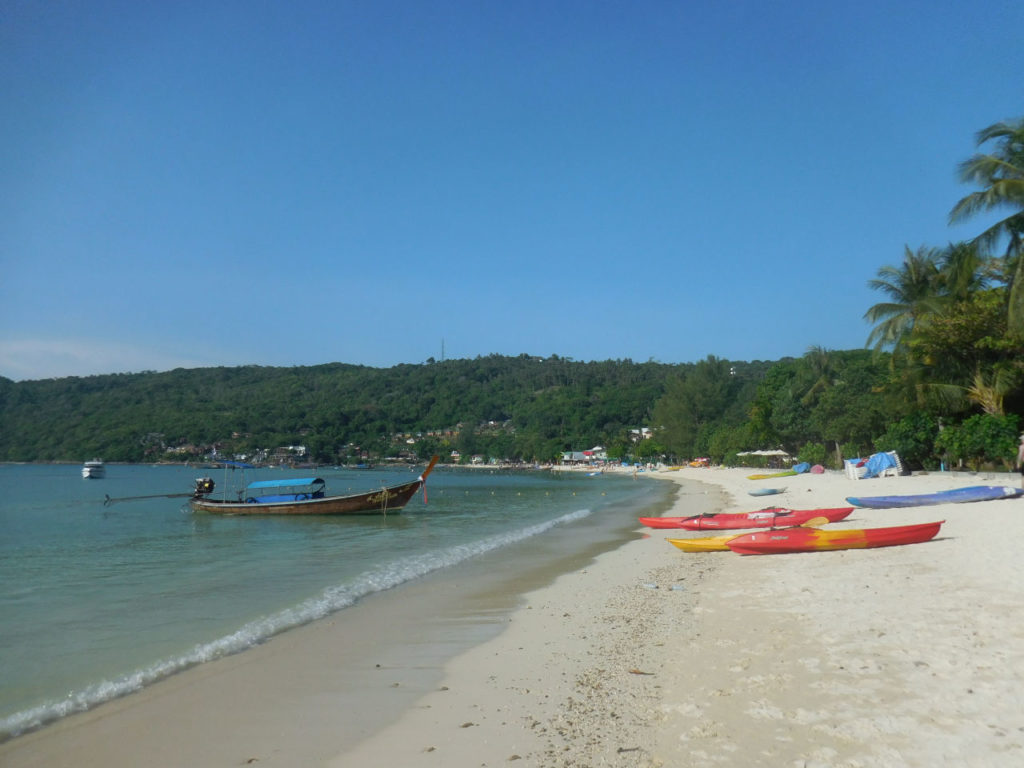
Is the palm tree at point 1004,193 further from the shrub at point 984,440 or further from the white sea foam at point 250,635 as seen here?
the white sea foam at point 250,635

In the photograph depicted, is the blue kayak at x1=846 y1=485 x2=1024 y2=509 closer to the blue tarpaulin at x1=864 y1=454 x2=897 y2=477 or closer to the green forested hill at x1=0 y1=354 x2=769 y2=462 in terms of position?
→ the blue tarpaulin at x1=864 y1=454 x2=897 y2=477

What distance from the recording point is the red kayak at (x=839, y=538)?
1121cm

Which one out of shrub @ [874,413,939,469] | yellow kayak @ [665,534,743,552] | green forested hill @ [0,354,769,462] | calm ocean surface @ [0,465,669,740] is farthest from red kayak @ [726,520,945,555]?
green forested hill @ [0,354,769,462]

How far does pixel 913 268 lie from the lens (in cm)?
3625

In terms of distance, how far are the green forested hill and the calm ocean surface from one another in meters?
79.8

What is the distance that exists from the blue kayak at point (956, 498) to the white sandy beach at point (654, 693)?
9.59 metres

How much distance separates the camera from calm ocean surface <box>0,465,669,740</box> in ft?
23.6

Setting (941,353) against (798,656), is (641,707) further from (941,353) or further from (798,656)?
(941,353)

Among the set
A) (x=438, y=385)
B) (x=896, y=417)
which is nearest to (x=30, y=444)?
(x=438, y=385)

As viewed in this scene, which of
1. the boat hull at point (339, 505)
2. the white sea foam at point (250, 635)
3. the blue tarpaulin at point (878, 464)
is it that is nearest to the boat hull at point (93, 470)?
the boat hull at point (339, 505)

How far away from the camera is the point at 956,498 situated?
1766cm

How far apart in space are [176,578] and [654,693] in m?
11.1

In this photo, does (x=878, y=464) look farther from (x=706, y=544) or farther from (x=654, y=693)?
(x=654, y=693)

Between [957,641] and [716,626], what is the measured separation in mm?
2216
